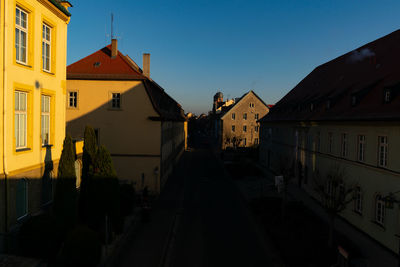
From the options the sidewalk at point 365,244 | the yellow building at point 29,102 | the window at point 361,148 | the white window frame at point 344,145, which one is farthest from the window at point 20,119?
the white window frame at point 344,145

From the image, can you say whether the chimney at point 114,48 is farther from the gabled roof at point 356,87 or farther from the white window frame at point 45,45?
the gabled roof at point 356,87

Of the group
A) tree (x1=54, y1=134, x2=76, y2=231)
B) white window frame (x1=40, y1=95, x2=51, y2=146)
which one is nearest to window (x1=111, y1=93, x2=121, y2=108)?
white window frame (x1=40, y1=95, x2=51, y2=146)

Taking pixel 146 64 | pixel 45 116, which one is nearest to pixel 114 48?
pixel 146 64

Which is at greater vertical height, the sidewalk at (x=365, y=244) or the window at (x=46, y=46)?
the window at (x=46, y=46)

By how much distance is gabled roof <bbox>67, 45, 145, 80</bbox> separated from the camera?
22.8 meters

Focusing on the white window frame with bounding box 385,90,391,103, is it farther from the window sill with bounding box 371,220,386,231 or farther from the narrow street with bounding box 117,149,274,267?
the narrow street with bounding box 117,149,274,267

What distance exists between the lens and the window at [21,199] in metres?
11.5

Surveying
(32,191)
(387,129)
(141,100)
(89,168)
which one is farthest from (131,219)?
(387,129)

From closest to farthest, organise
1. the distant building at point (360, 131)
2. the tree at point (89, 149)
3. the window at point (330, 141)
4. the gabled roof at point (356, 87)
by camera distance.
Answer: the tree at point (89, 149) → the distant building at point (360, 131) → the gabled roof at point (356, 87) → the window at point (330, 141)

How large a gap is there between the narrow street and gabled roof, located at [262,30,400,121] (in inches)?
361

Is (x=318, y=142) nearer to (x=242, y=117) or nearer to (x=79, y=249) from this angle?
(x=79, y=249)

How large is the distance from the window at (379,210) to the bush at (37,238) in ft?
50.7

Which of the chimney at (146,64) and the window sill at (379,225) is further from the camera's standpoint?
the chimney at (146,64)

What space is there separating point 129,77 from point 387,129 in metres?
17.6
